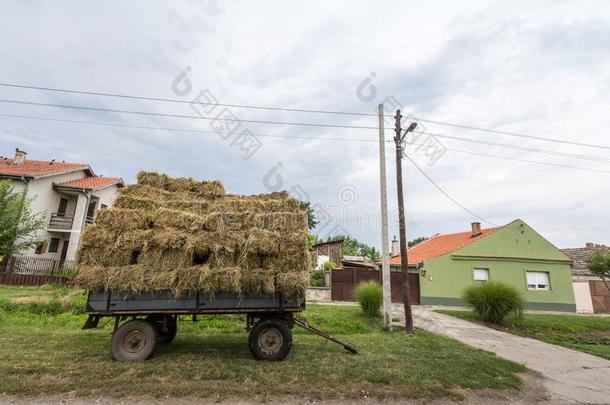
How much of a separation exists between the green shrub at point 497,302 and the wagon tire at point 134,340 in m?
12.7

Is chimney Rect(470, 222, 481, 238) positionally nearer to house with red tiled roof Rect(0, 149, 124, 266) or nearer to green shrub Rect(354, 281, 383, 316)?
green shrub Rect(354, 281, 383, 316)

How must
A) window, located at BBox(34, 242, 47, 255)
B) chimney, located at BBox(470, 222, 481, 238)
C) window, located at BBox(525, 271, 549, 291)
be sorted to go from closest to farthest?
window, located at BBox(525, 271, 549, 291)
window, located at BBox(34, 242, 47, 255)
chimney, located at BBox(470, 222, 481, 238)

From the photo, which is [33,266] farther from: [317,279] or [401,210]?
[401,210]

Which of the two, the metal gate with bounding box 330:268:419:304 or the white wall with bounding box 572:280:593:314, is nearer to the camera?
the metal gate with bounding box 330:268:419:304

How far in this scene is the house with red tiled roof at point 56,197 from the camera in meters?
21.5

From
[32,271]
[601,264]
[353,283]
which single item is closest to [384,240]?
[353,283]

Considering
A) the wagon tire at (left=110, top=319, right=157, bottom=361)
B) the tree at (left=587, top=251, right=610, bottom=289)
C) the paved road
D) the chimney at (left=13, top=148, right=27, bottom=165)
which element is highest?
the chimney at (left=13, top=148, right=27, bottom=165)

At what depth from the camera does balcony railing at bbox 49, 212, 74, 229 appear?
23016mm

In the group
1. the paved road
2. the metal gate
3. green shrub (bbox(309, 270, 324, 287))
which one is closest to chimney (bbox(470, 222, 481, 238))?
the metal gate

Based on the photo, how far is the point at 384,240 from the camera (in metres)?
10.9

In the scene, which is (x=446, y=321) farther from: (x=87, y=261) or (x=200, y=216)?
(x=87, y=261)

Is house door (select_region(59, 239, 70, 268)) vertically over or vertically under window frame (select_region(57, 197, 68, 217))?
under

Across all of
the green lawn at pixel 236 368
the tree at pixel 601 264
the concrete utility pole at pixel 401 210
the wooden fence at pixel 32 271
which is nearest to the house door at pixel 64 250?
the wooden fence at pixel 32 271

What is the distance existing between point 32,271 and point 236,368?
69.4 ft
